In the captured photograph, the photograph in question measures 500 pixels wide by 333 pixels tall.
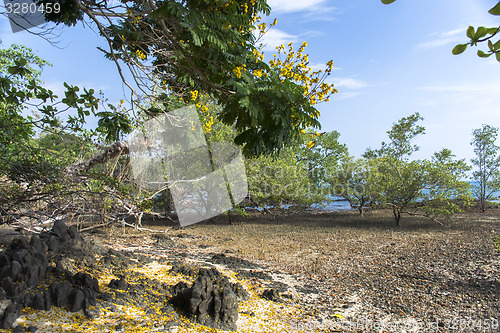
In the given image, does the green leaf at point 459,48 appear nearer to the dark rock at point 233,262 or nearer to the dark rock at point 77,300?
the dark rock at point 77,300

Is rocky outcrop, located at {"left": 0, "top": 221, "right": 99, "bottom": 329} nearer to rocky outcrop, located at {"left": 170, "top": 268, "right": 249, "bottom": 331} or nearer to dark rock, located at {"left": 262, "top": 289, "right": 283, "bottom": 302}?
rocky outcrop, located at {"left": 170, "top": 268, "right": 249, "bottom": 331}

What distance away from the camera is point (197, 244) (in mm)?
8484

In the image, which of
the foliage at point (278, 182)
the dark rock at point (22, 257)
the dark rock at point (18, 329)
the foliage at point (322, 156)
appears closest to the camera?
the dark rock at point (18, 329)

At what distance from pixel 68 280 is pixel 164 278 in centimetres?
135

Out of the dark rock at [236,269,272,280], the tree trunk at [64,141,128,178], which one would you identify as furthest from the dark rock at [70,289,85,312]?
the tree trunk at [64,141,128,178]

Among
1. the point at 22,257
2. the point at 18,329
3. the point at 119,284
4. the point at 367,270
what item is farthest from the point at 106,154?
the point at 367,270

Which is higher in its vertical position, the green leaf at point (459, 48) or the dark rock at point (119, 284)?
the green leaf at point (459, 48)

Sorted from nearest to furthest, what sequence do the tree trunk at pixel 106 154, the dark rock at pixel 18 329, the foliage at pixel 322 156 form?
the dark rock at pixel 18 329
the tree trunk at pixel 106 154
the foliage at pixel 322 156

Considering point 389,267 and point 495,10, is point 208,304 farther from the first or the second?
point 389,267

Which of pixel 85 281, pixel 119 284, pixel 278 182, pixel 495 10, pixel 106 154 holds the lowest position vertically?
pixel 119 284

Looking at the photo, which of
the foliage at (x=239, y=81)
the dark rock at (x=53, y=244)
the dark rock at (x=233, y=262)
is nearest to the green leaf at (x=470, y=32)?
the foliage at (x=239, y=81)

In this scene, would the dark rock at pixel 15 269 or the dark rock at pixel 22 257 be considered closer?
the dark rock at pixel 15 269

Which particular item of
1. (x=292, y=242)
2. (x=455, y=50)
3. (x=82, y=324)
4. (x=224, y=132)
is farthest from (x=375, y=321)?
(x=224, y=132)

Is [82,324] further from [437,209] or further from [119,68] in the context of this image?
[437,209]
